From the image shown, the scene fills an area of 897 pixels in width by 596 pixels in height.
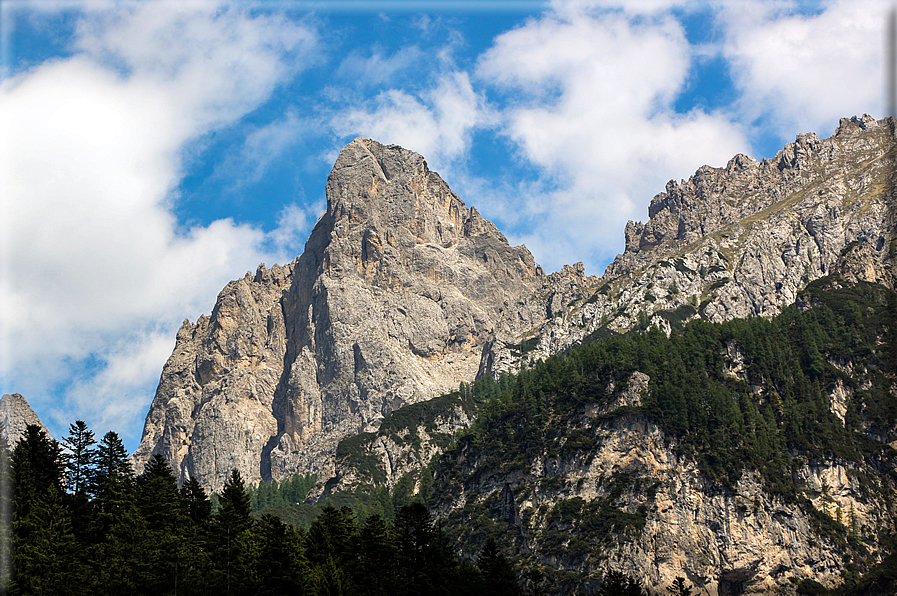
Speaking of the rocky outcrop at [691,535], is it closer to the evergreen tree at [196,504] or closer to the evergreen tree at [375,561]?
the evergreen tree at [375,561]

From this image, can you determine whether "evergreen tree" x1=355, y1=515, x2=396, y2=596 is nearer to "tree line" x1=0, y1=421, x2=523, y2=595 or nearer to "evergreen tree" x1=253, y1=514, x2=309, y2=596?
"tree line" x1=0, y1=421, x2=523, y2=595

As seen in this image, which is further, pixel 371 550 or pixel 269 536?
pixel 371 550

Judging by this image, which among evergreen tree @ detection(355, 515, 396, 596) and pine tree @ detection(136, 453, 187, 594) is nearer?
pine tree @ detection(136, 453, 187, 594)

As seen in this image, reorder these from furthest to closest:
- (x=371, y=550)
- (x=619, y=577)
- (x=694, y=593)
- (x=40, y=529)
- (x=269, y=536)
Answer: (x=694, y=593) → (x=619, y=577) → (x=371, y=550) → (x=269, y=536) → (x=40, y=529)

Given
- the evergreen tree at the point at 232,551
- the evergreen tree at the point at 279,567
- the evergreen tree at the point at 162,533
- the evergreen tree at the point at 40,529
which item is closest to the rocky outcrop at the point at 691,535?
the evergreen tree at the point at 279,567

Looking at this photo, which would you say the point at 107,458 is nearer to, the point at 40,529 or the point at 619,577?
the point at 40,529

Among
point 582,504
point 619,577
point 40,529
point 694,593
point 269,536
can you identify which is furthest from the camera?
point 582,504

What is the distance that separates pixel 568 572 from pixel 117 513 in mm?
102606

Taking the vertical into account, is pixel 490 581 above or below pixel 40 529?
below

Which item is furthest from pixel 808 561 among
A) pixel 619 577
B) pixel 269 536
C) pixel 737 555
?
pixel 269 536

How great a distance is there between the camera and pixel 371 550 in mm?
109062

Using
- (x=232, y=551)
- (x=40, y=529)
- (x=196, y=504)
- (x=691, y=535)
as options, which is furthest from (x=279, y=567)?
(x=691, y=535)

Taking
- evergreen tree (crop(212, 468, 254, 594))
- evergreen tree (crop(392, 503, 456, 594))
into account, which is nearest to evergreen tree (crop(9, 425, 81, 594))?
evergreen tree (crop(212, 468, 254, 594))

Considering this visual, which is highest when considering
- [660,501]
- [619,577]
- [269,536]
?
[660,501]
